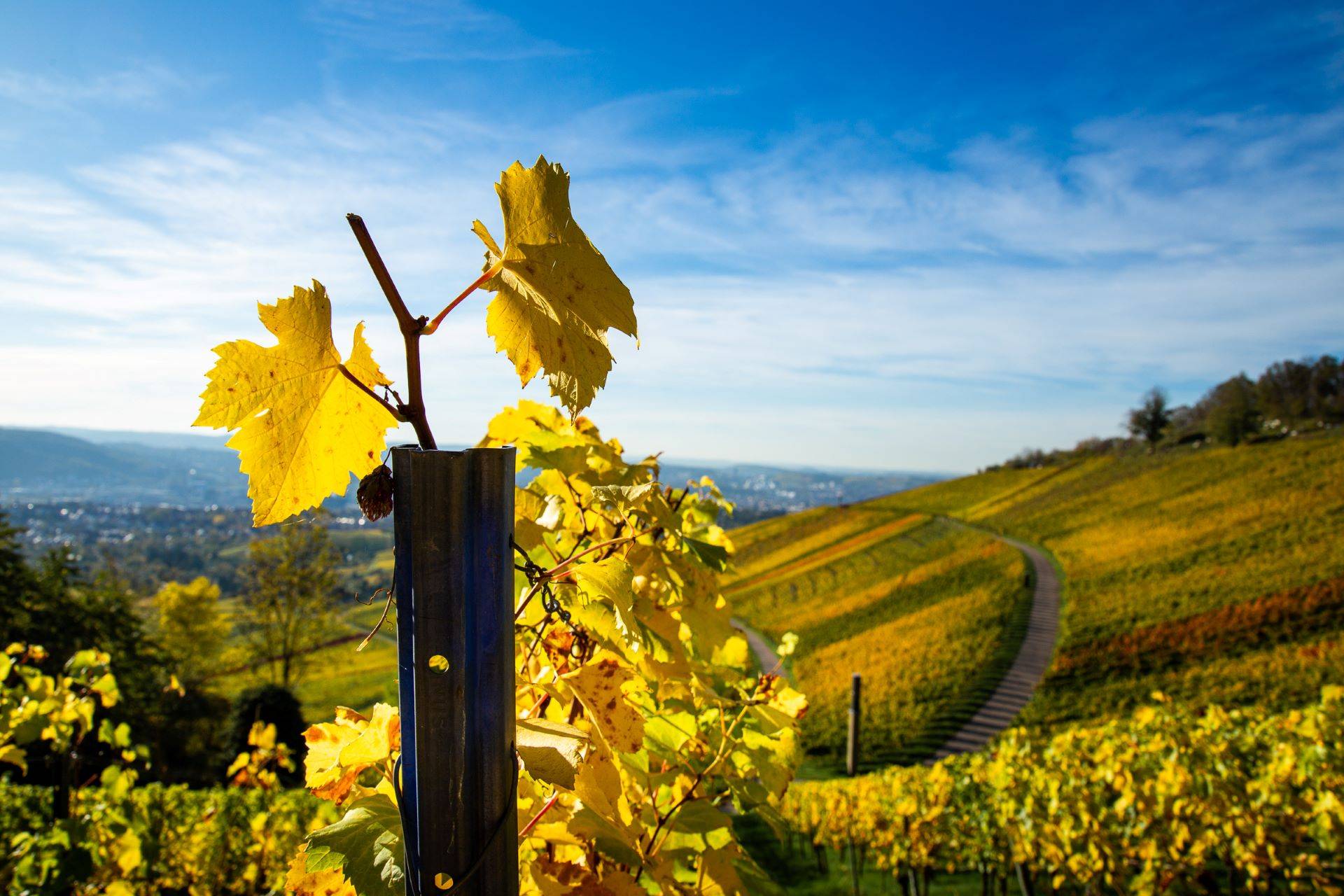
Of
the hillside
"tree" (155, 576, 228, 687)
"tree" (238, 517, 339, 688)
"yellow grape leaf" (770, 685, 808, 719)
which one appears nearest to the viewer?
"yellow grape leaf" (770, 685, 808, 719)

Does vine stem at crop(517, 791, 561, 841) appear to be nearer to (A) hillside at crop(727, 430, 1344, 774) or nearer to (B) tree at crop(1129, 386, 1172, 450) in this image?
(A) hillside at crop(727, 430, 1344, 774)

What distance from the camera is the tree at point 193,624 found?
99.5 ft

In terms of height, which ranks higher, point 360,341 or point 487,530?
point 360,341

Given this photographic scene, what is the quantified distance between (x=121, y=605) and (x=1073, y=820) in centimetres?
2528

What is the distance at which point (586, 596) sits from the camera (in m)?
0.94

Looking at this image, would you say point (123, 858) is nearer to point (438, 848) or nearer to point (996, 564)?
point (438, 848)

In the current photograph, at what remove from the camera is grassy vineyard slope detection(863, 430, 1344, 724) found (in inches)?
793

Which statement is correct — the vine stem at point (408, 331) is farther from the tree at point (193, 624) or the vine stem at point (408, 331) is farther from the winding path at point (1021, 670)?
the tree at point (193, 624)

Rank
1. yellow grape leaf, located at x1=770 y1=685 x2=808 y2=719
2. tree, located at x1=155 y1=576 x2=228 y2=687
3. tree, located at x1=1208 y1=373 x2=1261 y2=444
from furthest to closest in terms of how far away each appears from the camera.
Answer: tree, located at x1=1208 y1=373 x2=1261 y2=444, tree, located at x1=155 y1=576 x2=228 y2=687, yellow grape leaf, located at x1=770 y1=685 x2=808 y2=719

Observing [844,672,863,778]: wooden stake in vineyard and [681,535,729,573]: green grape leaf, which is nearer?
[681,535,729,573]: green grape leaf

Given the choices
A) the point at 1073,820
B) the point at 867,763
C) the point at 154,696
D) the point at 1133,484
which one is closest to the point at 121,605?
the point at 154,696

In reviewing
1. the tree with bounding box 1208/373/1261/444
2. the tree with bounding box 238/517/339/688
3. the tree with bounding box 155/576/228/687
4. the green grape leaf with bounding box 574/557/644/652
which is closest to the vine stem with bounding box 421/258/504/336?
the green grape leaf with bounding box 574/557/644/652

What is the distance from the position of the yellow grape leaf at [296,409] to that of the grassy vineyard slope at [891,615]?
1120 centimetres

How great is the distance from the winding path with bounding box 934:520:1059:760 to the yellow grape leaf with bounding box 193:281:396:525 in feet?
53.4
